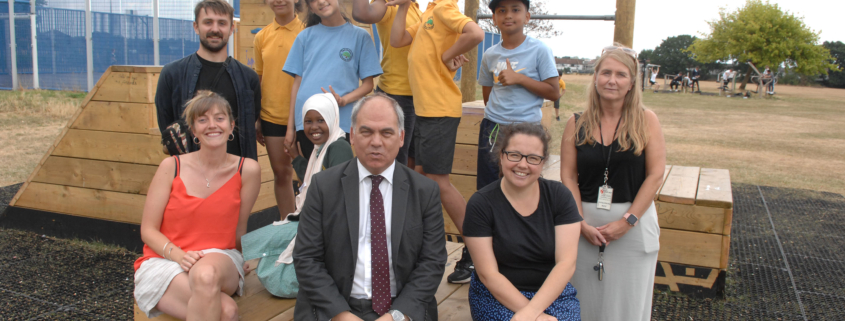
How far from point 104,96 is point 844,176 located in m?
9.91

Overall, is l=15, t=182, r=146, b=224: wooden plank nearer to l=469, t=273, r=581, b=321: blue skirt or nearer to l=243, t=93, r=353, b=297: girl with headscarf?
l=243, t=93, r=353, b=297: girl with headscarf

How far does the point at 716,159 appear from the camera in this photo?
10.1 meters

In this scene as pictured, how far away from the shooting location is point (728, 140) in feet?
41.8

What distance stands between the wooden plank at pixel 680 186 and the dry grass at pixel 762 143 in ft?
14.5

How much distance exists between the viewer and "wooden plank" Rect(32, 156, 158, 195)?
4.57 m

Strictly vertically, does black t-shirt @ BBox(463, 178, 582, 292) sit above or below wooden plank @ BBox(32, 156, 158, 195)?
above

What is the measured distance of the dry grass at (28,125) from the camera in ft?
25.4

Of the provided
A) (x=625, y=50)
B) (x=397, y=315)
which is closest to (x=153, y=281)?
(x=397, y=315)

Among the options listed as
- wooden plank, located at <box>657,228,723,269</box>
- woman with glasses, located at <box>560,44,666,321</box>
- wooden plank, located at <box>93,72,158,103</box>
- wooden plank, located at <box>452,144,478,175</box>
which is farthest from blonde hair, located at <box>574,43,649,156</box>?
wooden plank, located at <box>93,72,158,103</box>

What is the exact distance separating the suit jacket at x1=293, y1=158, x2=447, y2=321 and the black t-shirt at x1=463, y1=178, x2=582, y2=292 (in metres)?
0.21

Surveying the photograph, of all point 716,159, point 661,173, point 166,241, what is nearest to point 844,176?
point 716,159

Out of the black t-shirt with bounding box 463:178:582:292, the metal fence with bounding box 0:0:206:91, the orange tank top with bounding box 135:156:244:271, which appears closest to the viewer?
the black t-shirt with bounding box 463:178:582:292

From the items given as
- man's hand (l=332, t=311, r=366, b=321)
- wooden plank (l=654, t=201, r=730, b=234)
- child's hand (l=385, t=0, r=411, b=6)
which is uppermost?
child's hand (l=385, t=0, r=411, b=6)

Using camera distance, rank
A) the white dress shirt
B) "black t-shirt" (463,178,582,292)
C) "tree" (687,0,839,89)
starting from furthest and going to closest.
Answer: "tree" (687,0,839,89) < "black t-shirt" (463,178,582,292) < the white dress shirt
